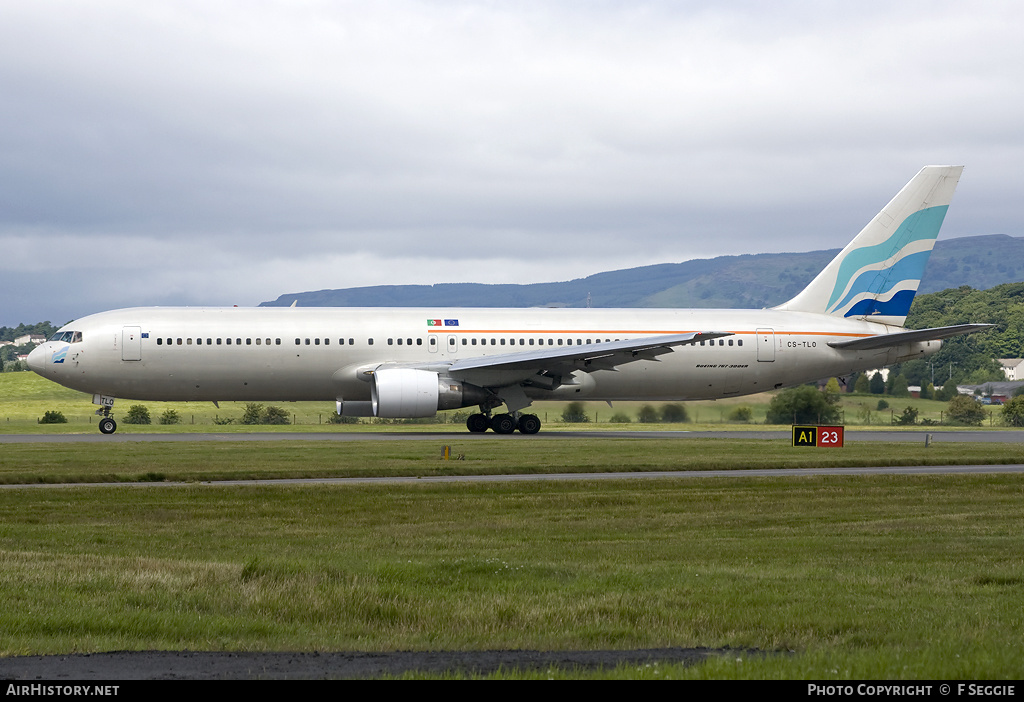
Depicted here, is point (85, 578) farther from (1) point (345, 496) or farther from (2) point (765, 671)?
(1) point (345, 496)

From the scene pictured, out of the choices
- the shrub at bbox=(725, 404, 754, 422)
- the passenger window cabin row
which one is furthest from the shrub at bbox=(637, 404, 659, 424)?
the passenger window cabin row

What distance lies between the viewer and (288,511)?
1720cm

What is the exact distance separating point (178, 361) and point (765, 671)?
32.8 meters

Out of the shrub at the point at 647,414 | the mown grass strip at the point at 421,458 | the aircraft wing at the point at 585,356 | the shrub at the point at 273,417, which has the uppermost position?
the aircraft wing at the point at 585,356

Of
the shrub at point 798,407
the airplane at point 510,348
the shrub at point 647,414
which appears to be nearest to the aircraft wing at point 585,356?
the airplane at point 510,348

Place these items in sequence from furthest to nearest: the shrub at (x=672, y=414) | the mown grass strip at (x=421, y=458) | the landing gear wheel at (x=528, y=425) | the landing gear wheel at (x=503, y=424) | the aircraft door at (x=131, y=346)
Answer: the shrub at (x=672, y=414), the landing gear wheel at (x=528, y=425), the landing gear wheel at (x=503, y=424), the aircraft door at (x=131, y=346), the mown grass strip at (x=421, y=458)

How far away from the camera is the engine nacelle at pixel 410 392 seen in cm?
3516

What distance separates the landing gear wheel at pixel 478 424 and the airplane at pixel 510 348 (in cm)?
5

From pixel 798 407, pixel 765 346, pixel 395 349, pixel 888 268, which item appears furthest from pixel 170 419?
pixel 888 268

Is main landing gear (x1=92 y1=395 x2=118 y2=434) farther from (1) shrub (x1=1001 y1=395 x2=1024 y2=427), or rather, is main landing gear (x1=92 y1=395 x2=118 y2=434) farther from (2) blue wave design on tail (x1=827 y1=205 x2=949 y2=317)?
(1) shrub (x1=1001 y1=395 x2=1024 y2=427)

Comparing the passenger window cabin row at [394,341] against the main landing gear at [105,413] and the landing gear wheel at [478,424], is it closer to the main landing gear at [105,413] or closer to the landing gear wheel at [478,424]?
the main landing gear at [105,413]

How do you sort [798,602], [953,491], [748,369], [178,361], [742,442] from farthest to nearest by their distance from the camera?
1. [748,369]
2. [178,361]
3. [742,442]
4. [953,491]
5. [798,602]

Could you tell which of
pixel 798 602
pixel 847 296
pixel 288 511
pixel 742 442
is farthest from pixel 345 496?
pixel 847 296

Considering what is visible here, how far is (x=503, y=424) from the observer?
38.9 metres
